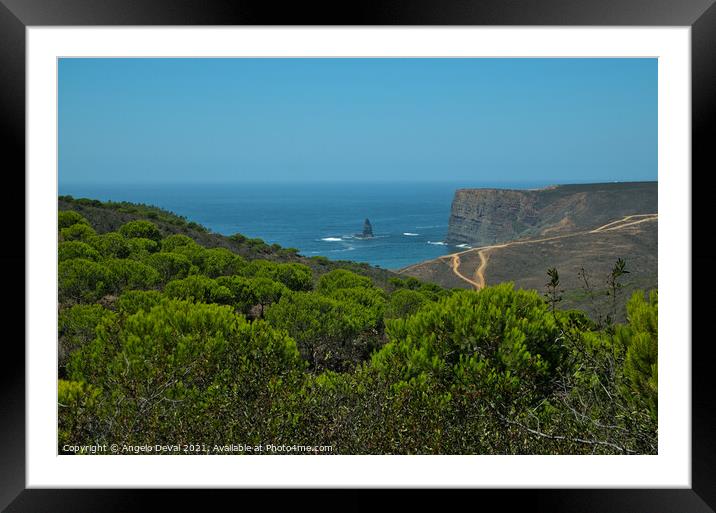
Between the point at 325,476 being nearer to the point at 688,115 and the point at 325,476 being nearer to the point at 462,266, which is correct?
the point at 688,115

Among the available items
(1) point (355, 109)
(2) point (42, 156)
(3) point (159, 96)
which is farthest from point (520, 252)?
(3) point (159, 96)

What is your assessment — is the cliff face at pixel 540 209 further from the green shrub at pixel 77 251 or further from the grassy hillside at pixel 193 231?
the green shrub at pixel 77 251

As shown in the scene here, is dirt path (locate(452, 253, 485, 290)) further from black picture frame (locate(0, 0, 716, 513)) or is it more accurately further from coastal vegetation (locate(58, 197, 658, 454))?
black picture frame (locate(0, 0, 716, 513))

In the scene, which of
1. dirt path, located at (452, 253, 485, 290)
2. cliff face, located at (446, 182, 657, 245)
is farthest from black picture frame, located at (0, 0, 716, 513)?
cliff face, located at (446, 182, 657, 245)
